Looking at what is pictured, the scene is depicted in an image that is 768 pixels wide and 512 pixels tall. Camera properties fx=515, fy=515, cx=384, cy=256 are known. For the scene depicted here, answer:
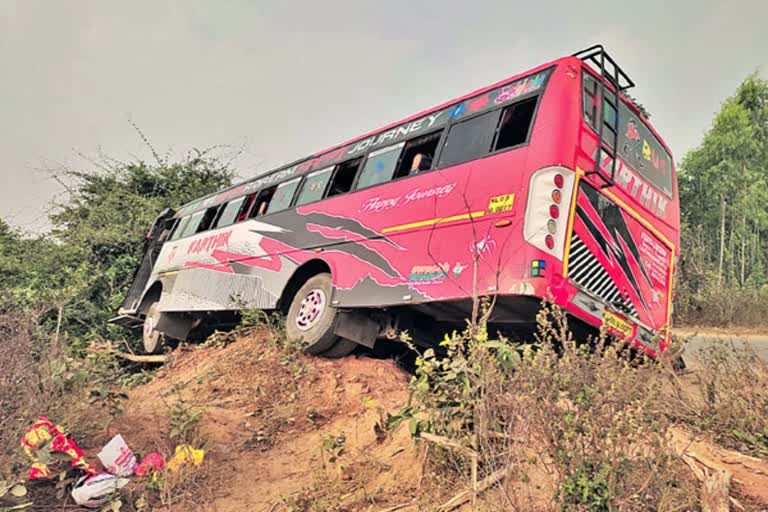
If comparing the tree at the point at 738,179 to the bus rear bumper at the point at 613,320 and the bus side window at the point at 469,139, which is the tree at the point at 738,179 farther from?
the bus side window at the point at 469,139

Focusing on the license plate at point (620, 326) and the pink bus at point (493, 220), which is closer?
the pink bus at point (493, 220)

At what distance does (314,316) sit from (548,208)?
3.02m

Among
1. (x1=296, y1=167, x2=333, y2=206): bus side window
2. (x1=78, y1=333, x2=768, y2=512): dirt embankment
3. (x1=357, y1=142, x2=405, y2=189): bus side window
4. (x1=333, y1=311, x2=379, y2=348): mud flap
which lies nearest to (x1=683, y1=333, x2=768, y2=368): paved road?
(x1=78, y1=333, x2=768, y2=512): dirt embankment

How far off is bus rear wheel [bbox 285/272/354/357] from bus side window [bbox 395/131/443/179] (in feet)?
5.01

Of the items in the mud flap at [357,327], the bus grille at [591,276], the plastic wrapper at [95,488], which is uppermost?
the bus grille at [591,276]

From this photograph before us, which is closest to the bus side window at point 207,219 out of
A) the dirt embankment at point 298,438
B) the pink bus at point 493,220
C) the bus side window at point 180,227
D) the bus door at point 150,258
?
the bus side window at point 180,227

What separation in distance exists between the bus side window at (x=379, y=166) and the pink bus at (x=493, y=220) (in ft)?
0.07

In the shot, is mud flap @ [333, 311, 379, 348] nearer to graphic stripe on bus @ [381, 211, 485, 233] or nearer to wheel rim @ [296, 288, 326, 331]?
wheel rim @ [296, 288, 326, 331]

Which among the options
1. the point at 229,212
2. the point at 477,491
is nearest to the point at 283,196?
the point at 229,212

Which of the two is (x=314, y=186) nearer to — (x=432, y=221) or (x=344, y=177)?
(x=344, y=177)

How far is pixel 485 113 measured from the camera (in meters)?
4.88

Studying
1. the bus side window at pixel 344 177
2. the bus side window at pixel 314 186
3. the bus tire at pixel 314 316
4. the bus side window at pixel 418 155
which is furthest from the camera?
the bus side window at pixel 314 186

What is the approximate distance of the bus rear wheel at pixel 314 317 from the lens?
566cm

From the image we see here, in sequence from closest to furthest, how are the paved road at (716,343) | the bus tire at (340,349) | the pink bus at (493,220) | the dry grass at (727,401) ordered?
the dry grass at (727,401) → the paved road at (716,343) → the pink bus at (493,220) → the bus tire at (340,349)
